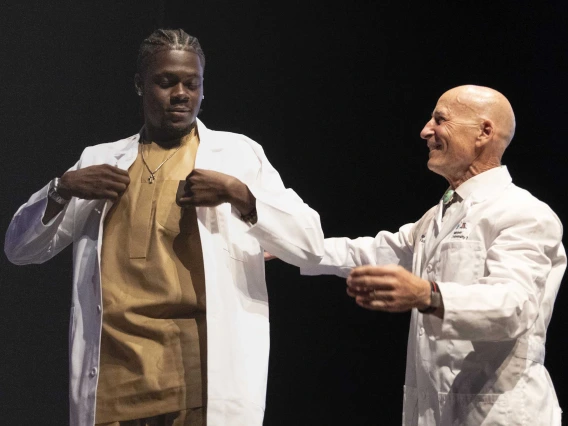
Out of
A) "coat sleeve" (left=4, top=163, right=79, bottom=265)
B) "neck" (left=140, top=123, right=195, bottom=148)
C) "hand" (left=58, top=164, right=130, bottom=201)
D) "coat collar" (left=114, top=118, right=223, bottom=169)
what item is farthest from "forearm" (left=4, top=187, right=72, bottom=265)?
"neck" (left=140, top=123, right=195, bottom=148)

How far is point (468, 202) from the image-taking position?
2.70 metres

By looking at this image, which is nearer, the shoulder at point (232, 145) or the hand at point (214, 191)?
the hand at point (214, 191)

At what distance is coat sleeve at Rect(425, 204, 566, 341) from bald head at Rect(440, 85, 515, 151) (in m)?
0.34

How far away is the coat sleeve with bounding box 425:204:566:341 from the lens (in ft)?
7.45

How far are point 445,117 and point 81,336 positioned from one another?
1.27 metres

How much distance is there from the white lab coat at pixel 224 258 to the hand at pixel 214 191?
0.04 metres

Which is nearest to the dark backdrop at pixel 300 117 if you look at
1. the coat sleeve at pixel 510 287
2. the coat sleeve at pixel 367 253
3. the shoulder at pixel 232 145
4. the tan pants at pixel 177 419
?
the coat sleeve at pixel 367 253

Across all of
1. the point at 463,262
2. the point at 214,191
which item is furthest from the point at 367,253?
the point at 214,191

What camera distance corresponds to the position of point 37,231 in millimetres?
2879

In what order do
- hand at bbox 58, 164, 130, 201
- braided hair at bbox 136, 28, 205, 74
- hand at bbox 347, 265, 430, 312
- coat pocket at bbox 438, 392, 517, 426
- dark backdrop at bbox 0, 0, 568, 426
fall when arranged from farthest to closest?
dark backdrop at bbox 0, 0, 568, 426 → braided hair at bbox 136, 28, 205, 74 → hand at bbox 58, 164, 130, 201 → coat pocket at bbox 438, 392, 517, 426 → hand at bbox 347, 265, 430, 312

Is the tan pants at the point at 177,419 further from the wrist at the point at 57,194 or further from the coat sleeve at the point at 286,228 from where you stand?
the wrist at the point at 57,194

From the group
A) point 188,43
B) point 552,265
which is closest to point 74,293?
point 188,43

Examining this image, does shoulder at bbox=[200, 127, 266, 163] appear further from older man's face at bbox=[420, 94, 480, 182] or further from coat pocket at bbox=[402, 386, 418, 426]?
coat pocket at bbox=[402, 386, 418, 426]

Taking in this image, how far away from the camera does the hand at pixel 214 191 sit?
2.64m
